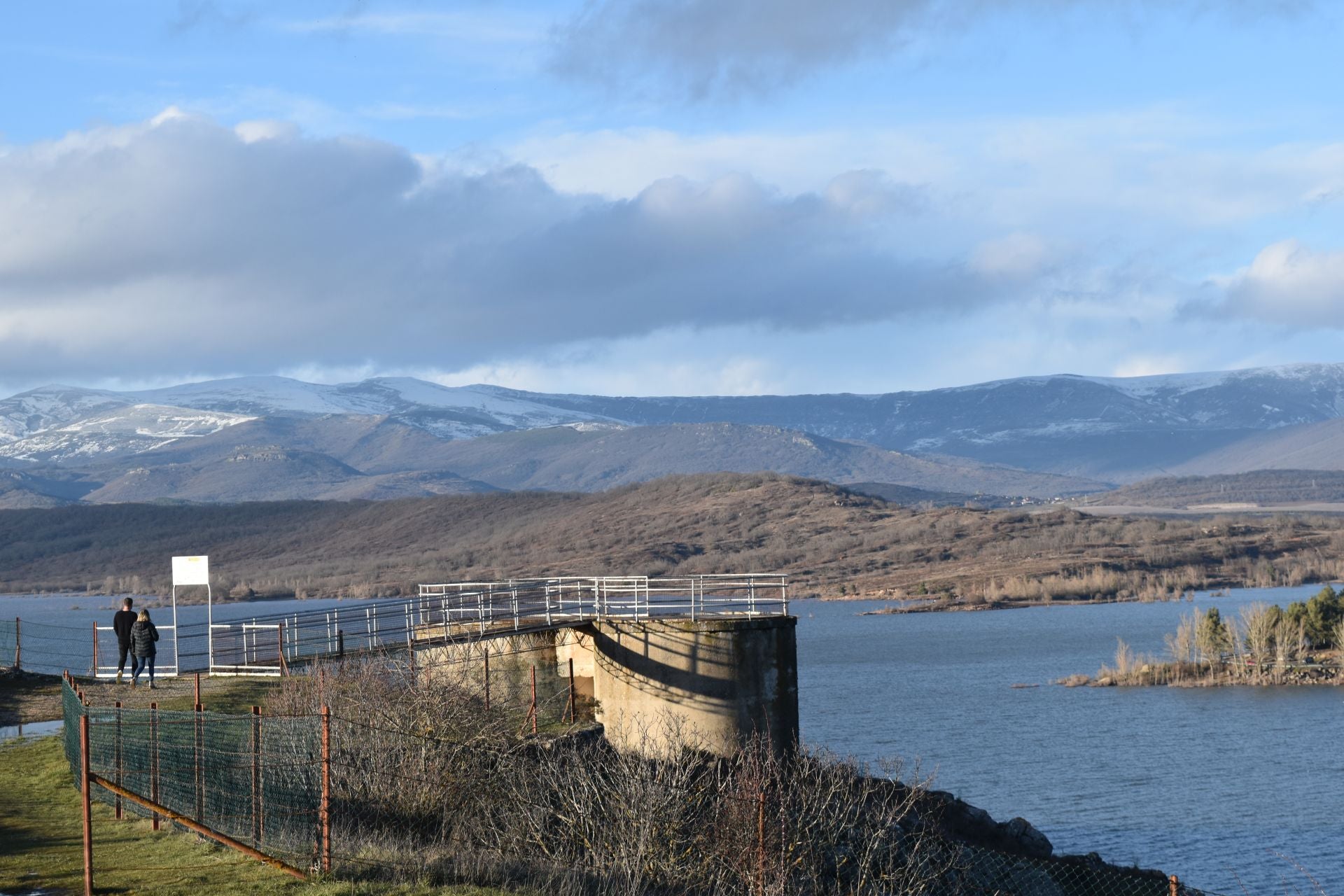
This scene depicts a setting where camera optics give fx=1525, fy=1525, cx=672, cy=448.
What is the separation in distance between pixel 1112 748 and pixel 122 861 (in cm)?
4960

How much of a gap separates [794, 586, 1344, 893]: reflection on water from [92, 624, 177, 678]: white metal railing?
25.0m

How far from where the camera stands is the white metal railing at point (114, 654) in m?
36.6

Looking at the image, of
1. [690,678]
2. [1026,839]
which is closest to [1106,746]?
[1026,839]

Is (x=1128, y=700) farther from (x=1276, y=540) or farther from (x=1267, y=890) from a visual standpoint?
(x=1276, y=540)

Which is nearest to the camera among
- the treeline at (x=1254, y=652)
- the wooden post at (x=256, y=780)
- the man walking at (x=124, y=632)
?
the wooden post at (x=256, y=780)

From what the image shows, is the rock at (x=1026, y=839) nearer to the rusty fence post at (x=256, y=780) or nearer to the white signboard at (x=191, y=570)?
the white signboard at (x=191, y=570)

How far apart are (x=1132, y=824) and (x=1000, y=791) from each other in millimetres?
5413

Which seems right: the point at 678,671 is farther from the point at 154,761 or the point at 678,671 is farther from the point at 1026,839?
the point at 154,761

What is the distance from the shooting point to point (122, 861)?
59.5 feet

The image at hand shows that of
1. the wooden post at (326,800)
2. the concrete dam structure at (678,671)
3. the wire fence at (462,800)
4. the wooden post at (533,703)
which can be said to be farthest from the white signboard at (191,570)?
the wooden post at (326,800)

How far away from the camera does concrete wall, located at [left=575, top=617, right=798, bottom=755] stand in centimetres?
3506

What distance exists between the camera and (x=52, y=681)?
35875mm

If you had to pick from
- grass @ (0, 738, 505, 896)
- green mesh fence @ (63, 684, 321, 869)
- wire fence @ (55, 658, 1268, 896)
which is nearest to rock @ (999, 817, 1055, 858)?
wire fence @ (55, 658, 1268, 896)

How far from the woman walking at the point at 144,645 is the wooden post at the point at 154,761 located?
1194cm
